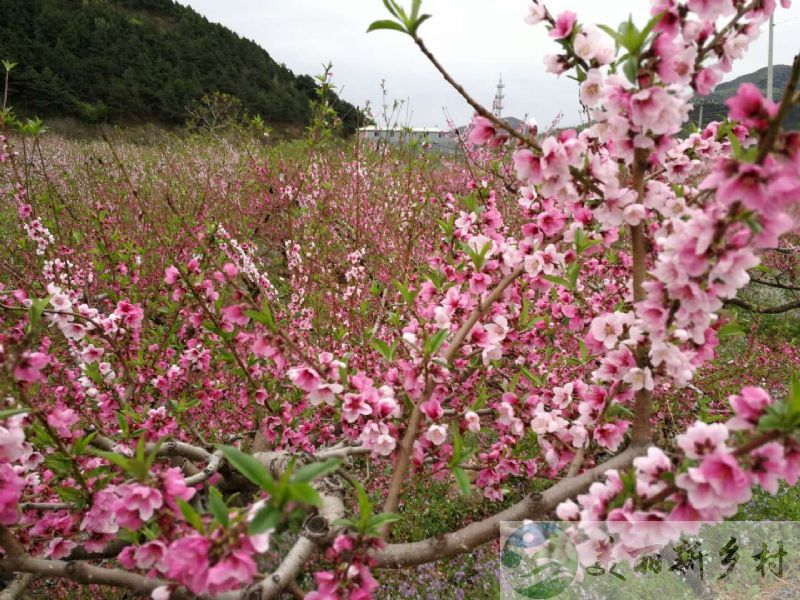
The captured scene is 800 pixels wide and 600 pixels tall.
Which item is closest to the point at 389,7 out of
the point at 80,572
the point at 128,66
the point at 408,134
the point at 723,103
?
the point at 723,103

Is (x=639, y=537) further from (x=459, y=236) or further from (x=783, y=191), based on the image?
(x=459, y=236)

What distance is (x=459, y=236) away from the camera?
7.63 ft

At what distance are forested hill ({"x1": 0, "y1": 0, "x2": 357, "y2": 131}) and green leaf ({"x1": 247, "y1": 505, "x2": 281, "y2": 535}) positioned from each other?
92.7ft

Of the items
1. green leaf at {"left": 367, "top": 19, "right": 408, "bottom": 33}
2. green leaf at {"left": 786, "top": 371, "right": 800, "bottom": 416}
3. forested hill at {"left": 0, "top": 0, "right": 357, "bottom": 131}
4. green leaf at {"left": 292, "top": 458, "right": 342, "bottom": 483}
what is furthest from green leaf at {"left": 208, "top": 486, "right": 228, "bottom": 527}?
forested hill at {"left": 0, "top": 0, "right": 357, "bottom": 131}

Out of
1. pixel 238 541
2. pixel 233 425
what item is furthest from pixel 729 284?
pixel 233 425

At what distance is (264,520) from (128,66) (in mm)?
44969

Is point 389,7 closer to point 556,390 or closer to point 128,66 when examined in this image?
point 556,390

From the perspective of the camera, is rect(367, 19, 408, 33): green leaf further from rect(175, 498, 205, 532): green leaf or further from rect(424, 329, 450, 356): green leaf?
A: rect(175, 498, 205, 532): green leaf

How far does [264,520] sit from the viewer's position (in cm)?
87

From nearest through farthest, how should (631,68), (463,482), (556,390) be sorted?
(631,68), (463,482), (556,390)

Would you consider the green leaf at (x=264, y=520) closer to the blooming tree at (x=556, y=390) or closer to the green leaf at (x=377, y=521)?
the blooming tree at (x=556, y=390)

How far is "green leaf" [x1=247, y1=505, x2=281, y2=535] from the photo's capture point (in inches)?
34.0

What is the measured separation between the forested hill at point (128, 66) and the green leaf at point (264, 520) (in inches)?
1113

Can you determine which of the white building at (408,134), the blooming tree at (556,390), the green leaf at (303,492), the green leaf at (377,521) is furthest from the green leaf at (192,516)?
the white building at (408,134)
